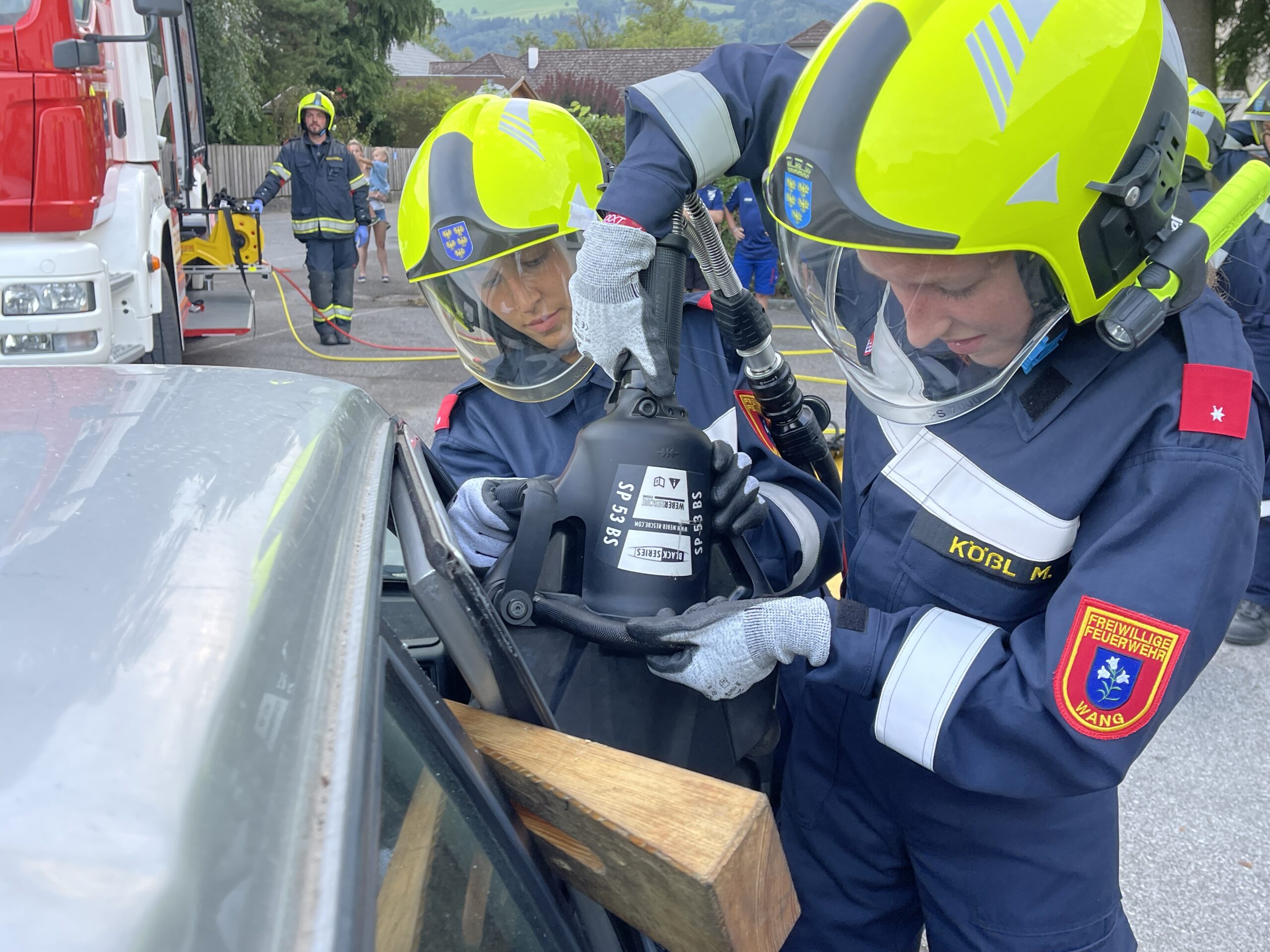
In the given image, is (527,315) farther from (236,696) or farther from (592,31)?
(592,31)

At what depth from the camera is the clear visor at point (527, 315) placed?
174cm

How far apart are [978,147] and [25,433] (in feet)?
3.04

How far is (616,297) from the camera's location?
1.42m

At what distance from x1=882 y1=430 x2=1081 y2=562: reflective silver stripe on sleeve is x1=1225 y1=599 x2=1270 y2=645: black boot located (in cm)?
282

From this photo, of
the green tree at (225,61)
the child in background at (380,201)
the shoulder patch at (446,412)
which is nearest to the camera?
the shoulder patch at (446,412)

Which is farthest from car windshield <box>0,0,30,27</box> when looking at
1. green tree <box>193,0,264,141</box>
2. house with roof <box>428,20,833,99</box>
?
house with roof <box>428,20,833,99</box>

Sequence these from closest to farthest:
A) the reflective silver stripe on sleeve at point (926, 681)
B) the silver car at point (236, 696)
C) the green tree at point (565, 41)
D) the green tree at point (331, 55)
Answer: the silver car at point (236, 696)
the reflective silver stripe on sleeve at point (926, 681)
the green tree at point (331, 55)
the green tree at point (565, 41)

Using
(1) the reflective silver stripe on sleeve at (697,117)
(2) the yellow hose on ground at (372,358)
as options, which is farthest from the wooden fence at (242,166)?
(1) the reflective silver stripe on sleeve at (697,117)

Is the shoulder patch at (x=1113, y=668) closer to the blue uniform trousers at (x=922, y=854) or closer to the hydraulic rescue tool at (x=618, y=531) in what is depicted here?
the blue uniform trousers at (x=922, y=854)

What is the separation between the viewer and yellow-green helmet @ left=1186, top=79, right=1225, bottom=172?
2229mm

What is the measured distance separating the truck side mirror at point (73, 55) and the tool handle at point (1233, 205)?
3.78 m

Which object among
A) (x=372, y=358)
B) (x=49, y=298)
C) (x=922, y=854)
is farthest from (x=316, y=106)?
(x=922, y=854)

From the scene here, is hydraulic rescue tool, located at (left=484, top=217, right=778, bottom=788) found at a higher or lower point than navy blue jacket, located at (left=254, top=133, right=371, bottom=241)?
higher

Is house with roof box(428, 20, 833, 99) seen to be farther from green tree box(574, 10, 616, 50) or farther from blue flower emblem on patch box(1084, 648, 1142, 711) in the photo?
blue flower emblem on patch box(1084, 648, 1142, 711)
